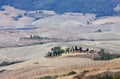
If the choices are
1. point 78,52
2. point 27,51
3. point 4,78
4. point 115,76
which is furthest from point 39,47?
point 115,76

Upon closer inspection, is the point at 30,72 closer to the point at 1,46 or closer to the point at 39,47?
the point at 39,47

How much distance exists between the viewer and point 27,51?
520 ft

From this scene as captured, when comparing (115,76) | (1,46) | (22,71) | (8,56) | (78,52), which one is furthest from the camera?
(1,46)

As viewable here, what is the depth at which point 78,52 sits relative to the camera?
115438 mm

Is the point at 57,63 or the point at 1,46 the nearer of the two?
the point at 57,63

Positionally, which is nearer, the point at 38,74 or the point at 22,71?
the point at 38,74

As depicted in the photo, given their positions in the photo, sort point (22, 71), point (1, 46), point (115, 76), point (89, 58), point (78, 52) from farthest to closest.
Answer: point (1, 46)
point (78, 52)
point (89, 58)
point (22, 71)
point (115, 76)

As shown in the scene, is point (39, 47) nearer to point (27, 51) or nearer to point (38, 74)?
point (27, 51)

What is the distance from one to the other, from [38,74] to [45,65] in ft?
45.3

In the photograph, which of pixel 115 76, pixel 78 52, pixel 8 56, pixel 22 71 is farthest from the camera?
pixel 8 56

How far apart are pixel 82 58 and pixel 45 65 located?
9250 millimetres

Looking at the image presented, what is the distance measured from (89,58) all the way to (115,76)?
5375 centimetres

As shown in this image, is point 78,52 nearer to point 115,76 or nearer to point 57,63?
point 57,63

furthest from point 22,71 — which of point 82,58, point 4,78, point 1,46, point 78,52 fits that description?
point 1,46
